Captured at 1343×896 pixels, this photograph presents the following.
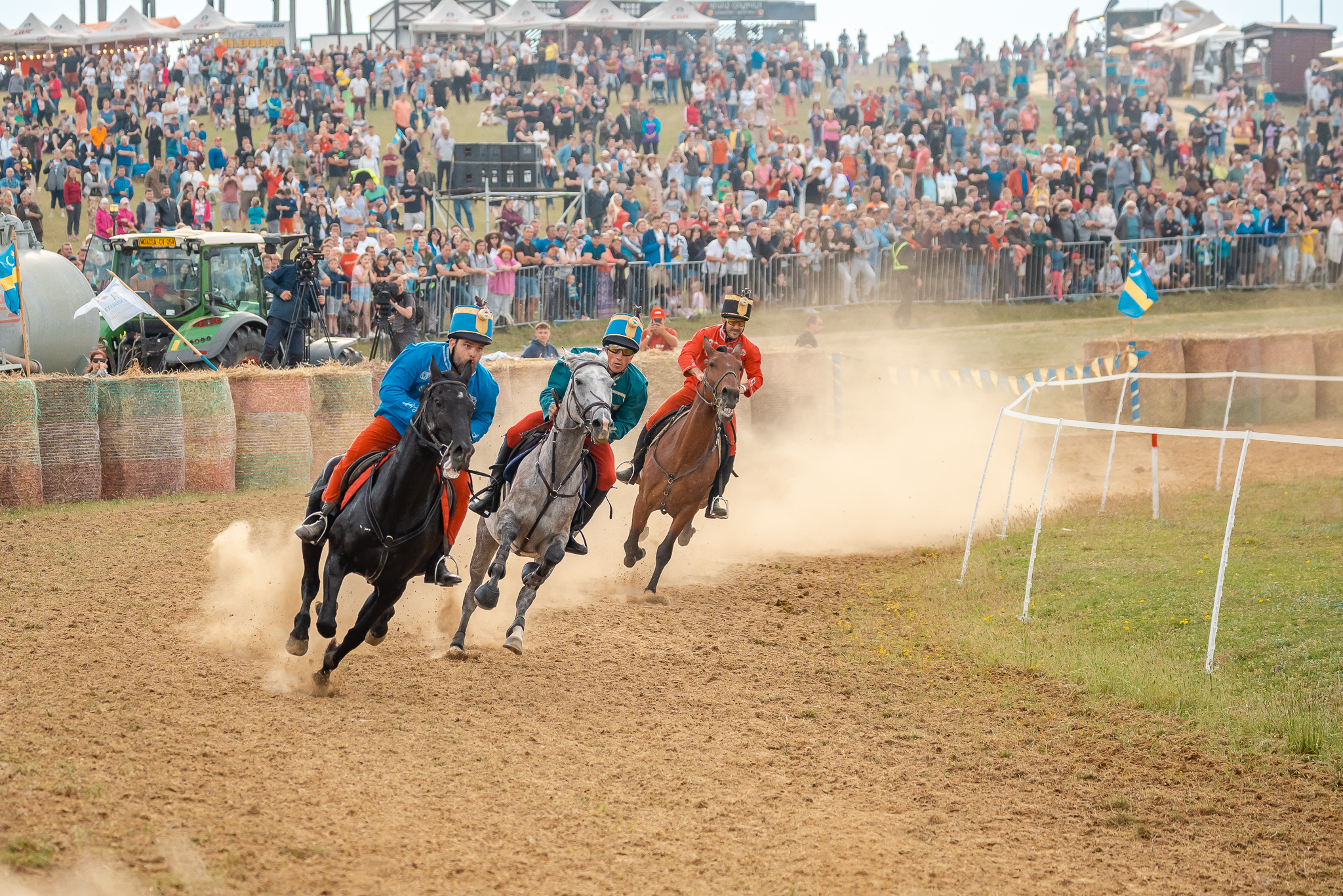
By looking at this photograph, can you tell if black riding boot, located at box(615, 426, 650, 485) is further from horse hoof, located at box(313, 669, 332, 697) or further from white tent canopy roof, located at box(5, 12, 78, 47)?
white tent canopy roof, located at box(5, 12, 78, 47)

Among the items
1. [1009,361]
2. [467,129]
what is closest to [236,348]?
[1009,361]

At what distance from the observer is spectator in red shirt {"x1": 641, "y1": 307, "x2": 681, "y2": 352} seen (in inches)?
594

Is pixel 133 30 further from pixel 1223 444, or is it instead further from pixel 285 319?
pixel 1223 444

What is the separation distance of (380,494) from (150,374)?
29.7ft

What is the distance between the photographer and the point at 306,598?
973 cm

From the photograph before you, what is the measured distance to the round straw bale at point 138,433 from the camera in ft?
54.4

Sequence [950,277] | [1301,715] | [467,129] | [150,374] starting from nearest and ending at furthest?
1. [1301,715]
2. [150,374]
3. [950,277]
4. [467,129]

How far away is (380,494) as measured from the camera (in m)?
9.09

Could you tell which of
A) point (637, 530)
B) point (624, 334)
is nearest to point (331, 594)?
point (624, 334)

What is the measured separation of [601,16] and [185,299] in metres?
30.8

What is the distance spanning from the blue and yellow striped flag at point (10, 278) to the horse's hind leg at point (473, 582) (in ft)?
31.7

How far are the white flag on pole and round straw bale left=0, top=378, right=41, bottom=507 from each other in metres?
2.32

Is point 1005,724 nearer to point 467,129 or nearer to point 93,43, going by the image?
point 467,129

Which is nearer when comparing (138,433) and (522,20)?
(138,433)
